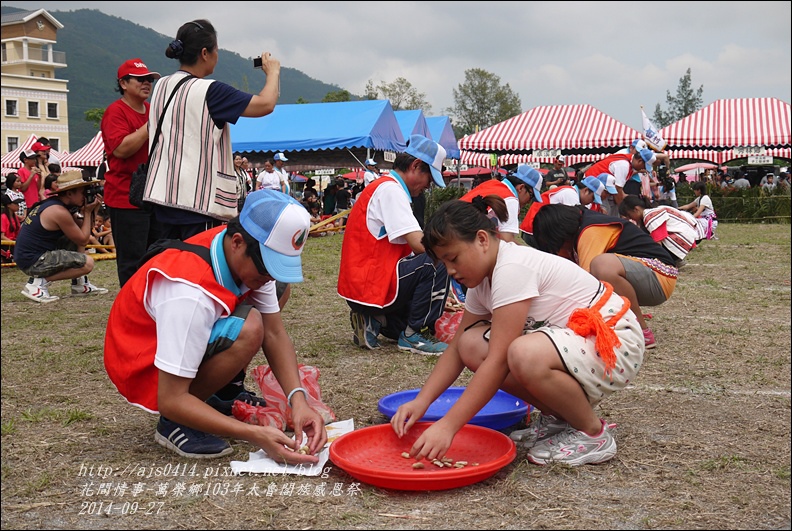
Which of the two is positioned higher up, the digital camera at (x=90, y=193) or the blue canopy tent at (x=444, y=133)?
the blue canopy tent at (x=444, y=133)

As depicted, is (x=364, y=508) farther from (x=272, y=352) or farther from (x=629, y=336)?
(x=629, y=336)

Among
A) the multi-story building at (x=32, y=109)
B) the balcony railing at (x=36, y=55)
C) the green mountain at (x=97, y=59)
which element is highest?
the green mountain at (x=97, y=59)

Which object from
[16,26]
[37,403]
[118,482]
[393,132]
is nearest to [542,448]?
[118,482]

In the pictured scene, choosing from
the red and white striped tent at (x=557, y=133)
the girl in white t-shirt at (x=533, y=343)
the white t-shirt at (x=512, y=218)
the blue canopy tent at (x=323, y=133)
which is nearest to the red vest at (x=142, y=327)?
the girl in white t-shirt at (x=533, y=343)

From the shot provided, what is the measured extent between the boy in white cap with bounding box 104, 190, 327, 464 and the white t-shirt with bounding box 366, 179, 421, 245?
1808 mm

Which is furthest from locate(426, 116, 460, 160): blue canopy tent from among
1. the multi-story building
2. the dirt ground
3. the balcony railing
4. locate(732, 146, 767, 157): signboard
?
the balcony railing

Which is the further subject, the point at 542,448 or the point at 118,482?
the point at 542,448

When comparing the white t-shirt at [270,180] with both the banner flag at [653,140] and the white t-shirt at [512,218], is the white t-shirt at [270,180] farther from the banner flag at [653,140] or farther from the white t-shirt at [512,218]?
the white t-shirt at [512,218]

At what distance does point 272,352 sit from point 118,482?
72cm

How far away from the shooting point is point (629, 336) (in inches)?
107

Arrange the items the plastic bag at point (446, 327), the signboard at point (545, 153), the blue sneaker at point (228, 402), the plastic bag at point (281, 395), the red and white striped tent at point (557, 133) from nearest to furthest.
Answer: the plastic bag at point (281, 395) < the blue sneaker at point (228, 402) < the plastic bag at point (446, 327) < the red and white striped tent at point (557, 133) < the signboard at point (545, 153)

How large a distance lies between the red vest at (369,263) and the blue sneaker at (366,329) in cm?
15

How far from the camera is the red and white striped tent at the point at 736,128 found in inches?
760

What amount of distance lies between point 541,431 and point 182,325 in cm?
136
